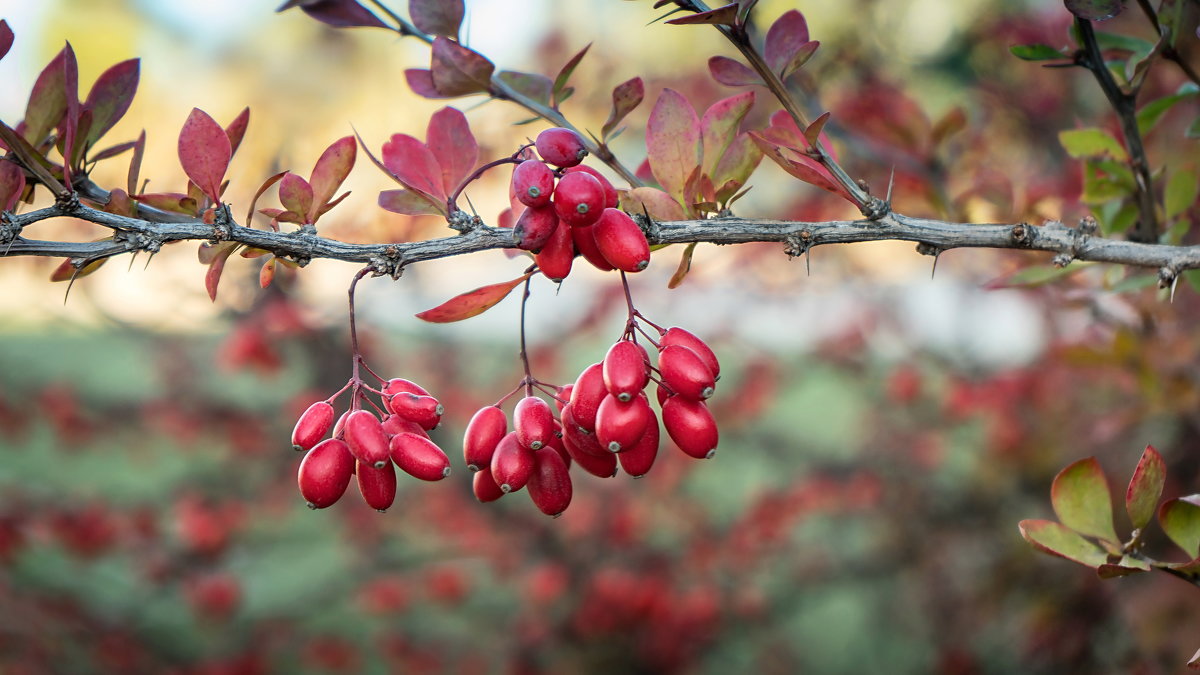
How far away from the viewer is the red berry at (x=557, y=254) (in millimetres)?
834

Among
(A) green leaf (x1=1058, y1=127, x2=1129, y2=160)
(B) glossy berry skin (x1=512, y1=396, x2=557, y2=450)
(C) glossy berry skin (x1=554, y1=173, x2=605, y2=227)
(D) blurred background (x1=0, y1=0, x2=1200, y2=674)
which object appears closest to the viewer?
(C) glossy berry skin (x1=554, y1=173, x2=605, y2=227)

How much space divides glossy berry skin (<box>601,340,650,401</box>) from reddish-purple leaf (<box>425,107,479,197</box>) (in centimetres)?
26

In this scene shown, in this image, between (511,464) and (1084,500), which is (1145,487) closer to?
(1084,500)

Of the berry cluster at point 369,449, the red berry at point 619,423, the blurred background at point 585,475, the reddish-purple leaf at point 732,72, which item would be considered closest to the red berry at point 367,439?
the berry cluster at point 369,449

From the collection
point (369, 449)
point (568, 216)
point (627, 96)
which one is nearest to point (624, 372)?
point (568, 216)

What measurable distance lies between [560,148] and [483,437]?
304 mm

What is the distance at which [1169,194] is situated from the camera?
47.3 inches

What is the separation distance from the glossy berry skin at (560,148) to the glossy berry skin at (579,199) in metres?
0.05

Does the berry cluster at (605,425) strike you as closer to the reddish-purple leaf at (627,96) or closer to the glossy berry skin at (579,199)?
the glossy berry skin at (579,199)

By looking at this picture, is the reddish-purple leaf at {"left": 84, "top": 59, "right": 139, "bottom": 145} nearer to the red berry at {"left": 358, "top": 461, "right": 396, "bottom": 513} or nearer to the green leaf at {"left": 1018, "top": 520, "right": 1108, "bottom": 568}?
the red berry at {"left": 358, "top": 461, "right": 396, "bottom": 513}

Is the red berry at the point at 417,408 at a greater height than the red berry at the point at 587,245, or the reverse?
the red berry at the point at 587,245

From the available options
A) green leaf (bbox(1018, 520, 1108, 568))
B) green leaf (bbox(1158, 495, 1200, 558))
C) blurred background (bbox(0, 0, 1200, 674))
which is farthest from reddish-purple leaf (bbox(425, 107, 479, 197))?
blurred background (bbox(0, 0, 1200, 674))

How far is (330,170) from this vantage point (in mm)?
906

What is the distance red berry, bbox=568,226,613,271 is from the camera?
2.73 ft
